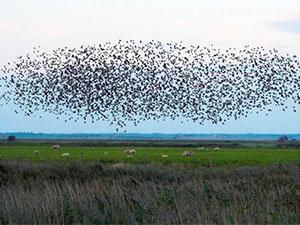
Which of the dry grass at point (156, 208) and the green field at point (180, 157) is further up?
the dry grass at point (156, 208)

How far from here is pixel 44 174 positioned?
25.2 meters

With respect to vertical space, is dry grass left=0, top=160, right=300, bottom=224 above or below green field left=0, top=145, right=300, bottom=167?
above

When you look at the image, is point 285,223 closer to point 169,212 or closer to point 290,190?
point 169,212

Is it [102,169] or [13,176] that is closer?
[13,176]

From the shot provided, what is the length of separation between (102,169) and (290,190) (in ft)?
41.2

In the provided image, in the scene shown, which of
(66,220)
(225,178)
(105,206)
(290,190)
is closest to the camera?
(66,220)

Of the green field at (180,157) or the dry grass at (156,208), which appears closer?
the dry grass at (156,208)

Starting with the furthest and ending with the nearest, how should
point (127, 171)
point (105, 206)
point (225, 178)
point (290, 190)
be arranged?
1. point (127, 171)
2. point (225, 178)
3. point (290, 190)
4. point (105, 206)

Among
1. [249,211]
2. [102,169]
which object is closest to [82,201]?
[249,211]

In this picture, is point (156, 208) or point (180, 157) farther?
point (180, 157)

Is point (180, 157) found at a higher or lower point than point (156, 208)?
lower

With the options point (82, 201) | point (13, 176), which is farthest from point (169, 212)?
point (13, 176)

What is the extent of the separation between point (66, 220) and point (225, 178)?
12.7 metres

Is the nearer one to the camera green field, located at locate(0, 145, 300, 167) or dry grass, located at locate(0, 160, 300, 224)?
dry grass, located at locate(0, 160, 300, 224)
